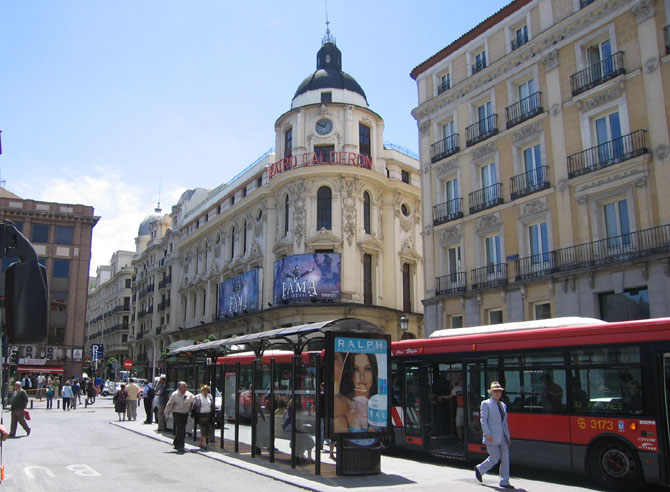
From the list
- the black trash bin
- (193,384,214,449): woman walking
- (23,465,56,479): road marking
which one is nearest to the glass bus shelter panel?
the black trash bin

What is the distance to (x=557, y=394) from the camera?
1210 cm

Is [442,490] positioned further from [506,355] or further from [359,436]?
[506,355]

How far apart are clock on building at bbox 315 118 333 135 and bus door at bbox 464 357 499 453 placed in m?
29.9

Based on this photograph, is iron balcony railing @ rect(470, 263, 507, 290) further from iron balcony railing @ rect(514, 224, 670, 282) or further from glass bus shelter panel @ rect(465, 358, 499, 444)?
glass bus shelter panel @ rect(465, 358, 499, 444)

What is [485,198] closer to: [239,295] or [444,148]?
[444,148]

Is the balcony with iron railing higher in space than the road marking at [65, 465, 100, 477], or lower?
higher

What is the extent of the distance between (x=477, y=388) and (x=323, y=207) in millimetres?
27662

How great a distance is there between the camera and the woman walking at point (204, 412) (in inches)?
632

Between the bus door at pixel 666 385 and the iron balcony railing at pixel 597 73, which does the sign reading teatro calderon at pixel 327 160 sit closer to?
the iron balcony railing at pixel 597 73

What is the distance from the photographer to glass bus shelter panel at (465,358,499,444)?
529 inches

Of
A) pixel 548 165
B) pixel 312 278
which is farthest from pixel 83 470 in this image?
pixel 312 278

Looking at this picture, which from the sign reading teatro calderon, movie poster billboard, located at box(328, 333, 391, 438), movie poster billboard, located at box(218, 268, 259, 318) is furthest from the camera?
movie poster billboard, located at box(218, 268, 259, 318)

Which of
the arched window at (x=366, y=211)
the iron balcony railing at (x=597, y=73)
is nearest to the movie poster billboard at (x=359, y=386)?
the iron balcony railing at (x=597, y=73)

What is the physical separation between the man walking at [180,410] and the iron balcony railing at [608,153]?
606 inches
